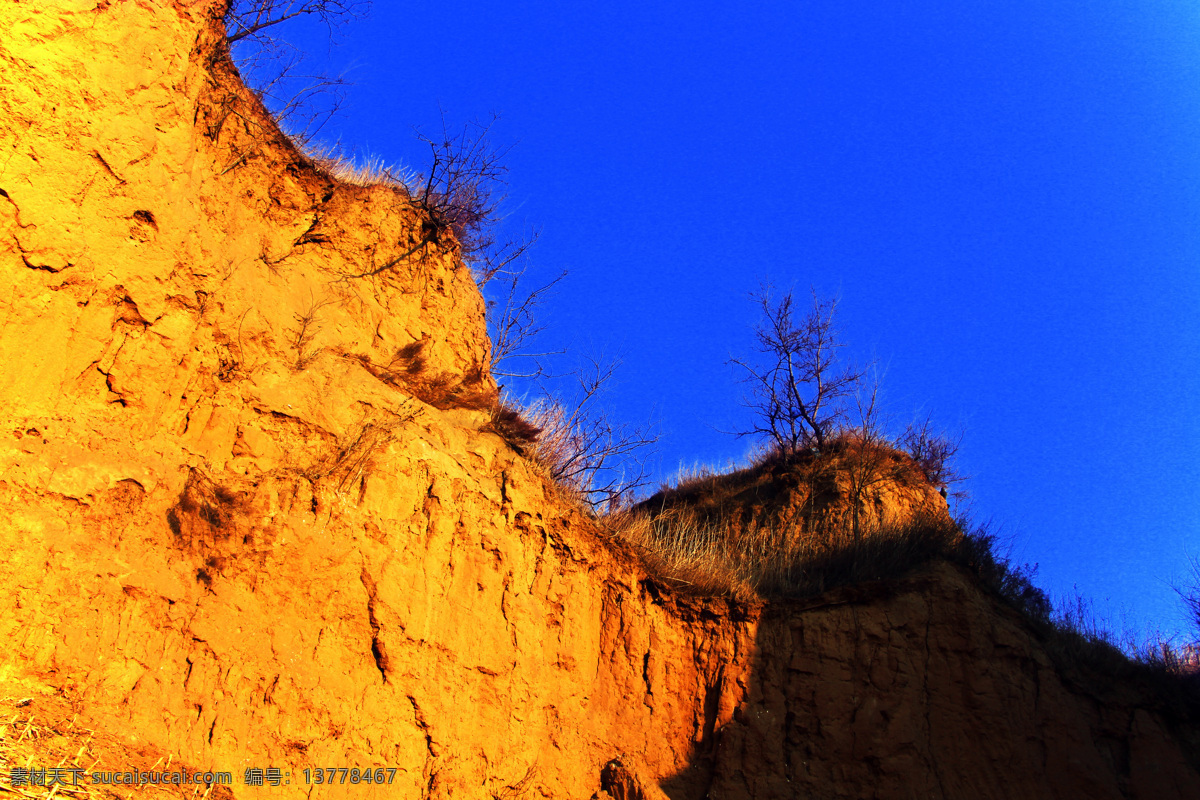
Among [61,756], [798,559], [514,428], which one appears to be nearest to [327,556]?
[61,756]

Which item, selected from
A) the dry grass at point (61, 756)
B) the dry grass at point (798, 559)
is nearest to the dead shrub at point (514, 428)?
the dry grass at point (798, 559)

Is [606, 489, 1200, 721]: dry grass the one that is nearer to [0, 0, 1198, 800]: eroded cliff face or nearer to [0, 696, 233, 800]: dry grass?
[0, 0, 1198, 800]: eroded cliff face

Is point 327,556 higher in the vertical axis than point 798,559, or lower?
lower

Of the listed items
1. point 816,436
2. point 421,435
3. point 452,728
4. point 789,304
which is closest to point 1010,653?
point 816,436

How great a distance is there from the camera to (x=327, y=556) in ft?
24.4

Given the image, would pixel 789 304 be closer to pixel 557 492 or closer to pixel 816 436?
pixel 816 436

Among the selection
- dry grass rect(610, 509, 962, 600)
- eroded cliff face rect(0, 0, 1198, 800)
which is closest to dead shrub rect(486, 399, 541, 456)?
eroded cliff face rect(0, 0, 1198, 800)

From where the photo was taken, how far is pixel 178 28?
7965 mm

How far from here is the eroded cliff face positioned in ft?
20.1

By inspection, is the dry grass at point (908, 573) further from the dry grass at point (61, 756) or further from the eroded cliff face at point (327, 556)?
the dry grass at point (61, 756)

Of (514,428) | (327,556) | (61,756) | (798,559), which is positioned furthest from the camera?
(798,559)

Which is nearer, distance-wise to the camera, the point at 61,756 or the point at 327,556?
the point at 61,756

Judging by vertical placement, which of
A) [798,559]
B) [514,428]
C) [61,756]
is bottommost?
[61,756]

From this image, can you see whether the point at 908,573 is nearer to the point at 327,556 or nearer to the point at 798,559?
the point at 798,559
